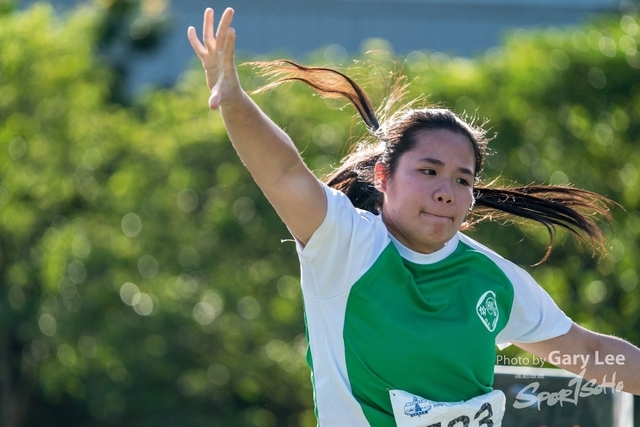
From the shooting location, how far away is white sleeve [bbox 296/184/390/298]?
2615 millimetres

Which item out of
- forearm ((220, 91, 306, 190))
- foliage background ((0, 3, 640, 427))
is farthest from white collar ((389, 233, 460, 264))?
Result: foliage background ((0, 3, 640, 427))

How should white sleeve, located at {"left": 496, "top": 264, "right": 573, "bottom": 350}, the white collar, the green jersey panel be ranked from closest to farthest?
1. the green jersey panel
2. the white collar
3. white sleeve, located at {"left": 496, "top": 264, "right": 573, "bottom": 350}

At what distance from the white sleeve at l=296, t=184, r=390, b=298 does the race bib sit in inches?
13.1

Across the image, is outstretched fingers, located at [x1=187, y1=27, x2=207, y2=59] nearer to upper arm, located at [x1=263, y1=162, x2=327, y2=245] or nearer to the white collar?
upper arm, located at [x1=263, y1=162, x2=327, y2=245]

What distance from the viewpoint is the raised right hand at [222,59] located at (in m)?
2.34

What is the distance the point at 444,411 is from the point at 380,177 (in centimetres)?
71

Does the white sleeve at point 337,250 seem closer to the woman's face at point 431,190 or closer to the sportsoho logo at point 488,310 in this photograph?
the woman's face at point 431,190

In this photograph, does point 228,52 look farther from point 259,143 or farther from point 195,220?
point 195,220

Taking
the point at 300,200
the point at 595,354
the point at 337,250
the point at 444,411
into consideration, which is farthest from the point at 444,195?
the point at 595,354

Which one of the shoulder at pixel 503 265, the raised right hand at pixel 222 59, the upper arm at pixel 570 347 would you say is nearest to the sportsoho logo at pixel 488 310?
the shoulder at pixel 503 265

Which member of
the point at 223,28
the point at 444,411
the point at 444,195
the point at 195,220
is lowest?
the point at 444,411

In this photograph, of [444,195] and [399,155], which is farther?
[399,155]

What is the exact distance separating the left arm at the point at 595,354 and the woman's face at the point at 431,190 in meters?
0.60

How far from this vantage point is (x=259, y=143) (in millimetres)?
2422
